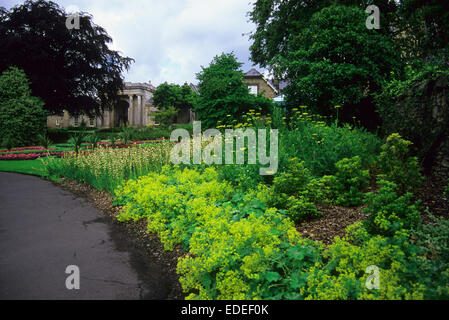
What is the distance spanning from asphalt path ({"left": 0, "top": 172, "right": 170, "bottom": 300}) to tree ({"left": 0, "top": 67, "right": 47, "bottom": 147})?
55.8 ft

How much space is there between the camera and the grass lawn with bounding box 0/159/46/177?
32.8ft

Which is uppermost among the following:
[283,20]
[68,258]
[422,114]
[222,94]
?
[283,20]

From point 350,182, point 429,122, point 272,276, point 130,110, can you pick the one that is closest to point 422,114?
point 429,122

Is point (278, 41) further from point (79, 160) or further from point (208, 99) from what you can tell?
point (79, 160)

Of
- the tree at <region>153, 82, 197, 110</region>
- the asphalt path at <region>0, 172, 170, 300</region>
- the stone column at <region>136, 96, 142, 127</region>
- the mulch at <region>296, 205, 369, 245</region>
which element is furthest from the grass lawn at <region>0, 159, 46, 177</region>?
the stone column at <region>136, 96, 142, 127</region>

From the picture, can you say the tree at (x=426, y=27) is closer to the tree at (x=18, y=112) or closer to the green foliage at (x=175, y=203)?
the green foliage at (x=175, y=203)

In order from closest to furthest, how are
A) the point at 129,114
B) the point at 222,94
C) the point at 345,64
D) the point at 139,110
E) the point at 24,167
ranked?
1. the point at 345,64
2. the point at 24,167
3. the point at 222,94
4. the point at 139,110
5. the point at 129,114

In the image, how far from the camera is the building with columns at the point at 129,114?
184ft

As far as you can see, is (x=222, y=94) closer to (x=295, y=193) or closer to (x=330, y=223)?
(x=295, y=193)

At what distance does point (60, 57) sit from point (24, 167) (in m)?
19.5

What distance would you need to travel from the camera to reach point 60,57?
25.4 m

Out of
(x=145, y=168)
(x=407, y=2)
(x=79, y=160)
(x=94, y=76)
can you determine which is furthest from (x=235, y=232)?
(x=94, y=76)

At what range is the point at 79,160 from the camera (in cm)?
866

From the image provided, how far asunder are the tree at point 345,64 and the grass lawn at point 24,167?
1094 centimetres
